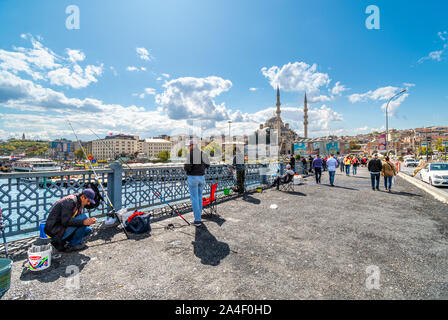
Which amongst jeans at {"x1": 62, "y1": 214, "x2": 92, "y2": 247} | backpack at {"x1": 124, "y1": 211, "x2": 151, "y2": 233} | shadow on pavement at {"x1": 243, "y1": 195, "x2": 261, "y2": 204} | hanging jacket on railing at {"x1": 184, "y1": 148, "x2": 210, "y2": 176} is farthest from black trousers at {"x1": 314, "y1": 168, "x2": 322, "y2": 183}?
jeans at {"x1": 62, "y1": 214, "x2": 92, "y2": 247}

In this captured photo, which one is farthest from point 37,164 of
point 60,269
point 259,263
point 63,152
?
point 259,263

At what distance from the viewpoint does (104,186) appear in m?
7.15

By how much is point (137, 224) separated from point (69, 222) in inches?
57.2

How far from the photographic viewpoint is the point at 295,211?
7012 mm

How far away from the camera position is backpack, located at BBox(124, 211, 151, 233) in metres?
4.97

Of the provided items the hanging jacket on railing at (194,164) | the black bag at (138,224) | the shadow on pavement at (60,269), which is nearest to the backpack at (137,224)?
the black bag at (138,224)

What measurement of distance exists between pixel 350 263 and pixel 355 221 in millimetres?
2830

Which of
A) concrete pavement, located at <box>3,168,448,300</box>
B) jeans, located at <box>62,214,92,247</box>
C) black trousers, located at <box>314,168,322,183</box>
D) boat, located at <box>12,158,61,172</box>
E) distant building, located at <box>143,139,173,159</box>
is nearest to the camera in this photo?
concrete pavement, located at <box>3,168,448,300</box>

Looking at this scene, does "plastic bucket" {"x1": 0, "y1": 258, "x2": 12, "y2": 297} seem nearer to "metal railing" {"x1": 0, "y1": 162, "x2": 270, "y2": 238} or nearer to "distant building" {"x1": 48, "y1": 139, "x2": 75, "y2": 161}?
"metal railing" {"x1": 0, "y1": 162, "x2": 270, "y2": 238}

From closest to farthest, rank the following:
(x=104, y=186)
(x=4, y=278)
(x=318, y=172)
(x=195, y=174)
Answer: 1. (x=4, y=278)
2. (x=195, y=174)
3. (x=104, y=186)
4. (x=318, y=172)

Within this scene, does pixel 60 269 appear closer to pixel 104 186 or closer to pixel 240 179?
pixel 104 186

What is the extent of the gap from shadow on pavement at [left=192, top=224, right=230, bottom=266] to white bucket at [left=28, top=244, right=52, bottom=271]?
2.34 meters

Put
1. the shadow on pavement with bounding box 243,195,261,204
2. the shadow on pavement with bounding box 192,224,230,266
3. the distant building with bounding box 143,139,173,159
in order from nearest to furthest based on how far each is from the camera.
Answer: the shadow on pavement with bounding box 192,224,230,266 → the shadow on pavement with bounding box 243,195,261,204 → the distant building with bounding box 143,139,173,159
